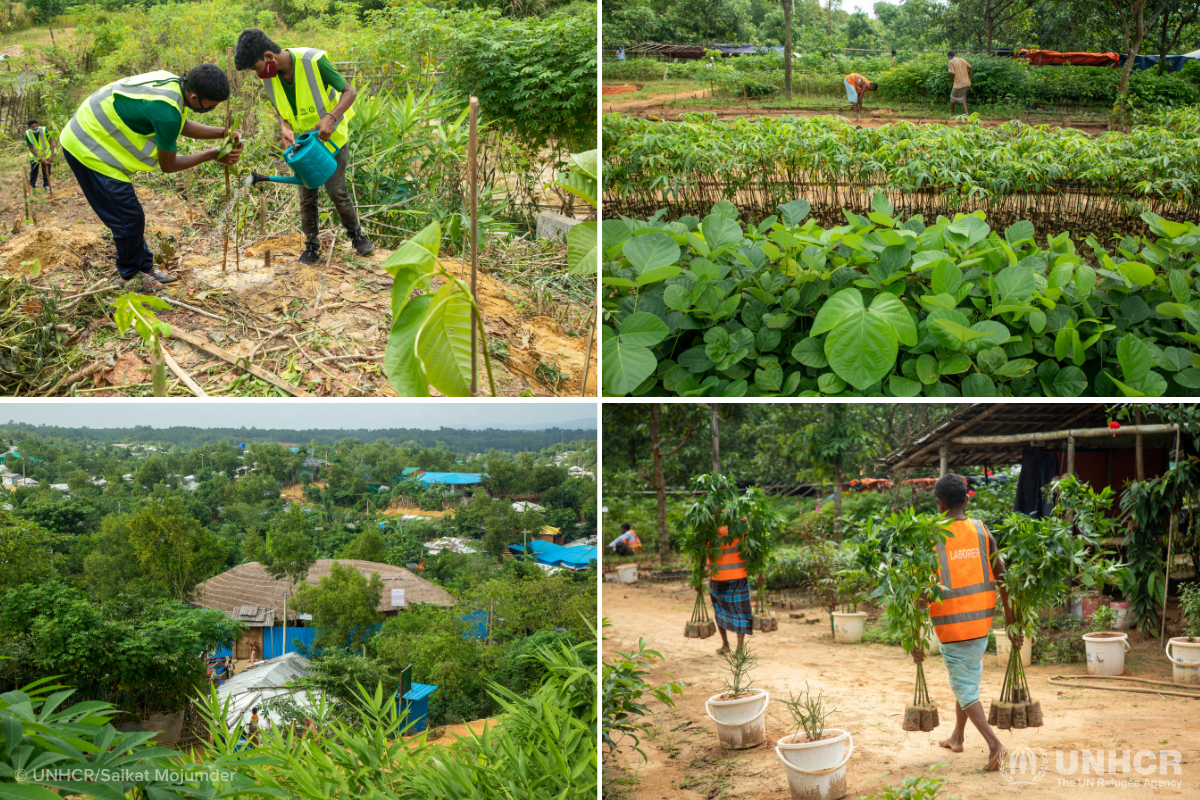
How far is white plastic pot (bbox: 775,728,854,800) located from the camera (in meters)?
1.93

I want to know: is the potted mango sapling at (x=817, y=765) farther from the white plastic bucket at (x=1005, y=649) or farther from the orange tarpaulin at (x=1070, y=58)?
the orange tarpaulin at (x=1070, y=58)

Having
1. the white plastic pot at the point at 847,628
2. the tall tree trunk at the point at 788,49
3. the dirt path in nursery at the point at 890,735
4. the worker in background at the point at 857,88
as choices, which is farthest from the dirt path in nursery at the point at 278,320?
the worker in background at the point at 857,88

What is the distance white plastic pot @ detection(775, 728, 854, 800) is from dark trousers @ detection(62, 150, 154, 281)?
2.95 m

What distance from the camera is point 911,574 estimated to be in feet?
6.56

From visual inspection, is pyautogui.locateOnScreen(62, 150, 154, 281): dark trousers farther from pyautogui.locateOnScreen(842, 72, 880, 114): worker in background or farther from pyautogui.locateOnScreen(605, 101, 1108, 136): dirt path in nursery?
pyautogui.locateOnScreen(842, 72, 880, 114): worker in background

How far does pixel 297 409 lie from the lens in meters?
1.82

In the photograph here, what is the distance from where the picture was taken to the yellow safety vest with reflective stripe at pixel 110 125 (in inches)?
100

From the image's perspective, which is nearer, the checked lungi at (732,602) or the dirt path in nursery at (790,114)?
the checked lungi at (732,602)

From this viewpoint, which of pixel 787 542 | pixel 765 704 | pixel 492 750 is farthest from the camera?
pixel 787 542

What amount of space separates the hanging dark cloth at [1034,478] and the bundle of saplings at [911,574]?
4.10ft

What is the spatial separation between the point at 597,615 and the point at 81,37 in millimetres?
4772

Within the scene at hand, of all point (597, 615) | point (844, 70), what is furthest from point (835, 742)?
point (844, 70)

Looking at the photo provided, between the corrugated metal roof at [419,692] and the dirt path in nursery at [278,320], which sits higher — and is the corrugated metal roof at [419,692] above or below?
below

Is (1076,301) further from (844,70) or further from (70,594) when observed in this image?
(844,70)
